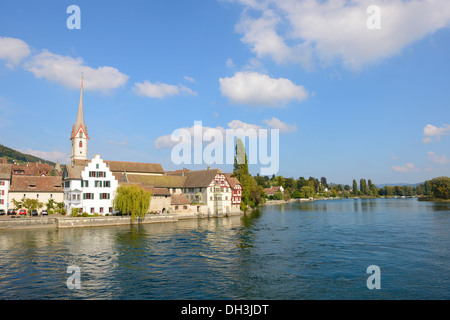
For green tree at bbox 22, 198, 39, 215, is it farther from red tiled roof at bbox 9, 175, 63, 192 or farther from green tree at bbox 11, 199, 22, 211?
red tiled roof at bbox 9, 175, 63, 192

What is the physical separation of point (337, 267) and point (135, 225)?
38389mm

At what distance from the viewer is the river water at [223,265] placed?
20.5 metres

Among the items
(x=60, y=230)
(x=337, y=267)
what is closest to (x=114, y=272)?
(x=337, y=267)

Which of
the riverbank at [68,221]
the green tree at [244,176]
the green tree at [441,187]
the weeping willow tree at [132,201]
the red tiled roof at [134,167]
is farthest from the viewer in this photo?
the green tree at [441,187]

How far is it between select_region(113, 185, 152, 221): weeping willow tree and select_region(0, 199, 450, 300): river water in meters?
11.0

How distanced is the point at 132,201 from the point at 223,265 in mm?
32773

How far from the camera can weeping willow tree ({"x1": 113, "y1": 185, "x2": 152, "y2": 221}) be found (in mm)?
55250

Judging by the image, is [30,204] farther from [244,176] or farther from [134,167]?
[244,176]

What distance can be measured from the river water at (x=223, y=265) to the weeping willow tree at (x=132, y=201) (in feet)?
36.2

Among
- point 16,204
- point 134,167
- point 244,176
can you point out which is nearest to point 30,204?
point 16,204

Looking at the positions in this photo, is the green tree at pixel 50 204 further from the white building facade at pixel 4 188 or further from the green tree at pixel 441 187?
the green tree at pixel 441 187

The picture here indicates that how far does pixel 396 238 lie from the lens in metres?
40.3

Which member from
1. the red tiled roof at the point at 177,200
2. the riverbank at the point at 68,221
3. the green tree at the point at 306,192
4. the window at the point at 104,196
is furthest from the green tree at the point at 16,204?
the green tree at the point at 306,192
